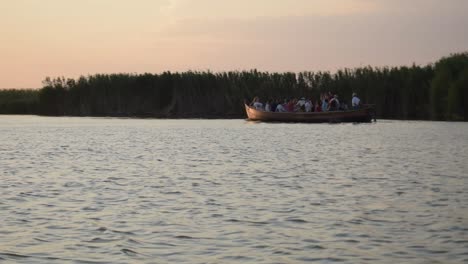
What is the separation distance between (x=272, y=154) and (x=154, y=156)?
384 centimetres

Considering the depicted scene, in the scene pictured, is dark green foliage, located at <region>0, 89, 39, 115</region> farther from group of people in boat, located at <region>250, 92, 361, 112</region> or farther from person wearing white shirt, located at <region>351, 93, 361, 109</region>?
person wearing white shirt, located at <region>351, 93, 361, 109</region>

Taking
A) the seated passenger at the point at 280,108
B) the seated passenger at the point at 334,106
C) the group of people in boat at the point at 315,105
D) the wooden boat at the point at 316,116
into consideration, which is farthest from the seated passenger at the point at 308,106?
the seated passenger at the point at 280,108

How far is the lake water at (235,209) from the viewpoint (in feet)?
31.7

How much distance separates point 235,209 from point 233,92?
184 ft

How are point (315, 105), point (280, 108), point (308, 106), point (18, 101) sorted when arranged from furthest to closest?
1. point (18, 101)
2. point (280, 108)
3. point (315, 105)
4. point (308, 106)

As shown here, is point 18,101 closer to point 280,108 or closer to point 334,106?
point 280,108

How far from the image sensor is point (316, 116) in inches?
2192

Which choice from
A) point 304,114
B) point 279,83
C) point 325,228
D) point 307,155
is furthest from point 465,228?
point 279,83

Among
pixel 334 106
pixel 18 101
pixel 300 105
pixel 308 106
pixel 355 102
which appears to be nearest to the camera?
pixel 355 102

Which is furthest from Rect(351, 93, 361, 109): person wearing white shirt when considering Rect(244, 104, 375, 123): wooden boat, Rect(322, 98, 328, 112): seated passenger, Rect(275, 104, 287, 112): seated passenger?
Rect(275, 104, 287, 112): seated passenger

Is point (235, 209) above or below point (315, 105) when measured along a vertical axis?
below

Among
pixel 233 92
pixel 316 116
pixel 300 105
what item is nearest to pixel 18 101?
pixel 233 92

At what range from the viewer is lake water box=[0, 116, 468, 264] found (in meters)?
9.66

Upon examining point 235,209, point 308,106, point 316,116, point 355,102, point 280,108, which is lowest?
point 235,209
